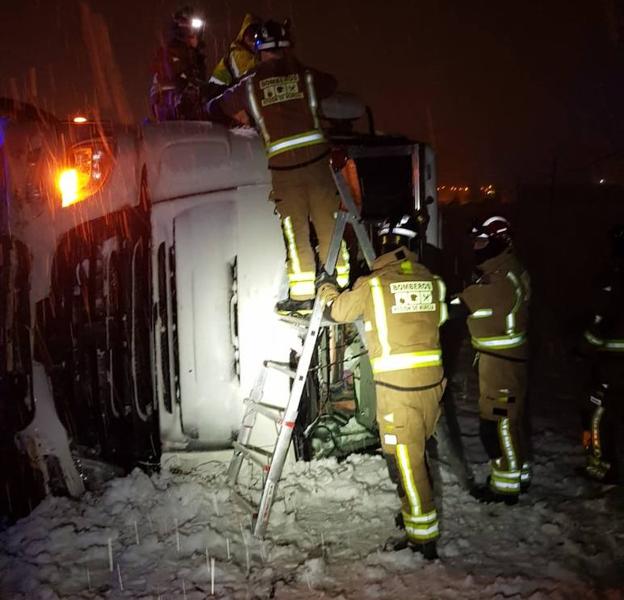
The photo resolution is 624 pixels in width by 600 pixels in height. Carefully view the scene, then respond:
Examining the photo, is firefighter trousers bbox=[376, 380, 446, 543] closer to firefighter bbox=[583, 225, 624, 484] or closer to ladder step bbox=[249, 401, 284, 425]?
ladder step bbox=[249, 401, 284, 425]

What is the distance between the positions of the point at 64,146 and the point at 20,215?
0.64 m

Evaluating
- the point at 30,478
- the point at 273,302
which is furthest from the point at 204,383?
the point at 30,478

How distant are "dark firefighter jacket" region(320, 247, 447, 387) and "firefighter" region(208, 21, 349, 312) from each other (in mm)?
388

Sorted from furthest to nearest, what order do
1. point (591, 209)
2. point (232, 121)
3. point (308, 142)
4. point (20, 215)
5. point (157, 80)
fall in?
point (591, 209) → point (157, 80) → point (232, 121) → point (20, 215) → point (308, 142)

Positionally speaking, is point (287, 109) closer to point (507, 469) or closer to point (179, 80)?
point (179, 80)

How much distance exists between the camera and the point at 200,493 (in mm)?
4176

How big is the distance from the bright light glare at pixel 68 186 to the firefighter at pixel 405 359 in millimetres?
2162

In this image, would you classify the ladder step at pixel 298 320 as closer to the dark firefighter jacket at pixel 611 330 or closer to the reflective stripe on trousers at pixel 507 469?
the reflective stripe on trousers at pixel 507 469

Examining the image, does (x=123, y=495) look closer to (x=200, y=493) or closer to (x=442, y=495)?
(x=200, y=493)

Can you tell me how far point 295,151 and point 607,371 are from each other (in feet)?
10.4

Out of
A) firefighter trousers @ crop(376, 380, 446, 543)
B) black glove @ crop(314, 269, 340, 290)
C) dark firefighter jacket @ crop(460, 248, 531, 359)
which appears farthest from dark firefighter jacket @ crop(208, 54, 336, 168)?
firefighter trousers @ crop(376, 380, 446, 543)

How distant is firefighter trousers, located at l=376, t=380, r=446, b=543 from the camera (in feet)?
11.4

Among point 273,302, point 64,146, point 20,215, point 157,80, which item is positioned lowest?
point 273,302

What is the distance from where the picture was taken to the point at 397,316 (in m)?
3.46
